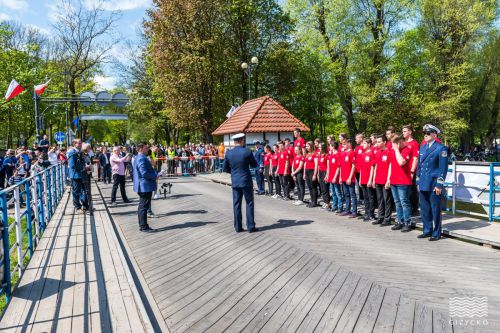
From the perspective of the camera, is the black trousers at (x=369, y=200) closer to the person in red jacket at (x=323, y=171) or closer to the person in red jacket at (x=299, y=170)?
the person in red jacket at (x=323, y=171)

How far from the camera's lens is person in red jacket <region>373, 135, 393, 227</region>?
877 cm

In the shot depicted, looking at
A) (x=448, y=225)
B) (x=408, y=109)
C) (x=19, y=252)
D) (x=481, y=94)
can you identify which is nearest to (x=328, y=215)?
(x=448, y=225)

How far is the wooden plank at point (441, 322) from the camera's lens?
4051mm

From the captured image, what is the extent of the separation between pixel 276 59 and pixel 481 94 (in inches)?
776

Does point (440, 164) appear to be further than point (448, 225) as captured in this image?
No

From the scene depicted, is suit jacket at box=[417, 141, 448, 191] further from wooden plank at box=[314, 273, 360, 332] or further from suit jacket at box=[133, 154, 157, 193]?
suit jacket at box=[133, 154, 157, 193]

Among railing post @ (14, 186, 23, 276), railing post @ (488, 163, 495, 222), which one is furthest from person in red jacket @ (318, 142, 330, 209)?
→ railing post @ (14, 186, 23, 276)

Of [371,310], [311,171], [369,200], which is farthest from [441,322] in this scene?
[311,171]

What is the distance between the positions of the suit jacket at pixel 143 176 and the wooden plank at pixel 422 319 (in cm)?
608

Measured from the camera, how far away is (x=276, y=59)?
3609cm

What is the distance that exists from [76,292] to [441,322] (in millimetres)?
4242

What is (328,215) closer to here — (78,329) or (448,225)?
(448,225)

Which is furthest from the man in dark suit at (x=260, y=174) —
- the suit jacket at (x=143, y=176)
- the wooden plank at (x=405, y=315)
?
the wooden plank at (x=405, y=315)

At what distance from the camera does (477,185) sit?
973 cm
